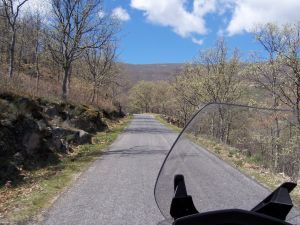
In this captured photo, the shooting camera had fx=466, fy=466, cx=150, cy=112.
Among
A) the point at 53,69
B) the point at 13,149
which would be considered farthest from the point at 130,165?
the point at 53,69

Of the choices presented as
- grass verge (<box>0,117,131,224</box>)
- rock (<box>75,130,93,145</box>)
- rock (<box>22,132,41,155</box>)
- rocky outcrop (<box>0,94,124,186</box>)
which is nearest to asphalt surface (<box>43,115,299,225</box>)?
grass verge (<box>0,117,131,224</box>)

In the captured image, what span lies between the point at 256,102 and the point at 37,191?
19.9 metres

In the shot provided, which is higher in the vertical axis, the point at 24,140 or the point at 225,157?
the point at 225,157

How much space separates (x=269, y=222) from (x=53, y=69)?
5550 centimetres

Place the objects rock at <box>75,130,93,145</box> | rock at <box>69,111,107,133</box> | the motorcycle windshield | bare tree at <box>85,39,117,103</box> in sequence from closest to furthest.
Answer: the motorcycle windshield, rock at <box>75,130,93,145</box>, rock at <box>69,111,107,133</box>, bare tree at <box>85,39,117,103</box>

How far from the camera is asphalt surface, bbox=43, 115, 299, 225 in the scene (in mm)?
3105

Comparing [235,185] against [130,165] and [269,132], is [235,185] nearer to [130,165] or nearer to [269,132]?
[269,132]

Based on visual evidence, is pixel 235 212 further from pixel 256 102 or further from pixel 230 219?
pixel 256 102

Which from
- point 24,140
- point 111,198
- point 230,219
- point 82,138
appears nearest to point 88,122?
point 82,138

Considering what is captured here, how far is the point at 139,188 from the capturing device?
10.3m

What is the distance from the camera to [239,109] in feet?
10.9

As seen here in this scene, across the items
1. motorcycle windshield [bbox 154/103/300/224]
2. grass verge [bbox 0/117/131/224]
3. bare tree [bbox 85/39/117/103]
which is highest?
bare tree [bbox 85/39/117/103]

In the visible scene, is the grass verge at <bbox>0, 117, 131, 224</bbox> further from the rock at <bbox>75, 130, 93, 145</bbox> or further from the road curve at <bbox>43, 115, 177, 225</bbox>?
the rock at <bbox>75, 130, 93, 145</bbox>

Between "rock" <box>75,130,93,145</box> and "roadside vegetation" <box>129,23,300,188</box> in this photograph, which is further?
"rock" <box>75,130,93,145</box>
